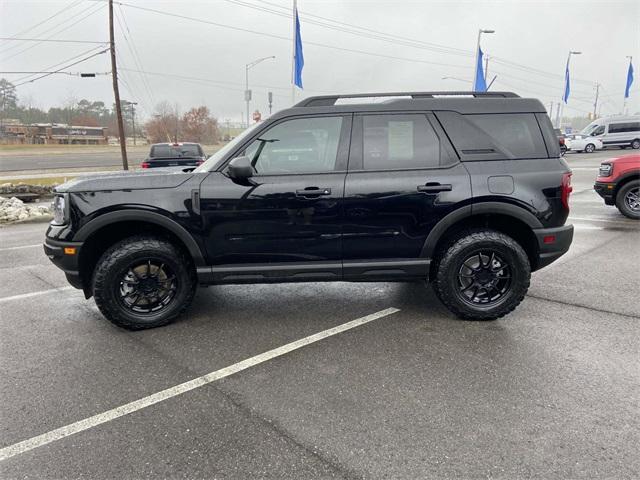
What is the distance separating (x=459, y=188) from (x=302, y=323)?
1852 mm

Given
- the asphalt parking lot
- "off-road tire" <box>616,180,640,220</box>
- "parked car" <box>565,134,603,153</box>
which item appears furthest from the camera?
"parked car" <box>565,134,603,153</box>

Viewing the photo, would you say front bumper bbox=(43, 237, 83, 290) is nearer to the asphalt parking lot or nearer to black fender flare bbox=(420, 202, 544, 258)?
the asphalt parking lot

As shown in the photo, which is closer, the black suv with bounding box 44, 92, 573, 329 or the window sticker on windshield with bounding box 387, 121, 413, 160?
the black suv with bounding box 44, 92, 573, 329

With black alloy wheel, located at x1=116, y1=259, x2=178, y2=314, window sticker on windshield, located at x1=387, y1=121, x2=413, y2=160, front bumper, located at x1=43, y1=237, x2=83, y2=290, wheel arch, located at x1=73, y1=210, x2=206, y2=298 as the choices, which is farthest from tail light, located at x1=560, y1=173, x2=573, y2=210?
front bumper, located at x1=43, y1=237, x2=83, y2=290

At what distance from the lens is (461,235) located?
159 inches

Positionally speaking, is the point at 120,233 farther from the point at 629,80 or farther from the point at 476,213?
the point at 629,80

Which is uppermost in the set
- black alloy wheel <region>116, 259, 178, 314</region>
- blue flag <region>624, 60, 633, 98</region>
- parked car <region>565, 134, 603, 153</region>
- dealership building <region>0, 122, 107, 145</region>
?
blue flag <region>624, 60, 633, 98</region>

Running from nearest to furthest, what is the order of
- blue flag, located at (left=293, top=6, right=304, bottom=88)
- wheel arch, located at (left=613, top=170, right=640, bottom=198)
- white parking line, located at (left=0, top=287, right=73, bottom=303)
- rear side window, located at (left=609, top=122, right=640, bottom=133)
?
white parking line, located at (left=0, top=287, right=73, bottom=303)
wheel arch, located at (left=613, top=170, right=640, bottom=198)
blue flag, located at (left=293, top=6, right=304, bottom=88)
rear side window, located at (left=609, top=122, right=640, bottom=133)

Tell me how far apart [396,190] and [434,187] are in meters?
→ 0.34

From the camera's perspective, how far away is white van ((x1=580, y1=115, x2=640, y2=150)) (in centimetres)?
2977

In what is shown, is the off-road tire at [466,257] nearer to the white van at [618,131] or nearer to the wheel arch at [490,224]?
the wheel arch at [490,224]

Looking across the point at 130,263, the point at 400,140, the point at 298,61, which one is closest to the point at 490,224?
the point at 400,140

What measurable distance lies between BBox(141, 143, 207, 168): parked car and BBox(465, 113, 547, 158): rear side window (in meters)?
10.1

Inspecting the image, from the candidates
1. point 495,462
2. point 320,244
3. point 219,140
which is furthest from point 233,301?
point 219,140
